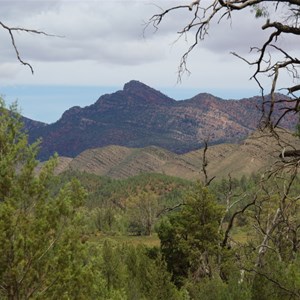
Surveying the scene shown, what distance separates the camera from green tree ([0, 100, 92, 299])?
12188mm

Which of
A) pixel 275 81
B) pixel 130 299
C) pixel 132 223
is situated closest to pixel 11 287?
pixel 275 81

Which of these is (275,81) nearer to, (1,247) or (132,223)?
(1,247)

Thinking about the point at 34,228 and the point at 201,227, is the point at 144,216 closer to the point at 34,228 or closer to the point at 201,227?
the point at 201,227

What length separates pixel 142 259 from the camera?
4238 cm

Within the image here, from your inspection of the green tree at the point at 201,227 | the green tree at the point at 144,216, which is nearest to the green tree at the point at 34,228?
the green tree at the point at 201,227

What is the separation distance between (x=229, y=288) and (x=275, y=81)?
445 inches

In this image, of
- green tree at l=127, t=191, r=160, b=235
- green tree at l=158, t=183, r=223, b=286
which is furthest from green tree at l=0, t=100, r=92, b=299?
green tree at l=127, t=191, r=160, b=235

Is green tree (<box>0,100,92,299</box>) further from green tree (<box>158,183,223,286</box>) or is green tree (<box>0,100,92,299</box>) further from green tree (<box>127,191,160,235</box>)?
green tree (<box>127,191,160,235</box>)

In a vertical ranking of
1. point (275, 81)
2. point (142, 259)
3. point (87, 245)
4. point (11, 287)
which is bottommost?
point (142, 259)

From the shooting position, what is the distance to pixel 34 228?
12.5 metres

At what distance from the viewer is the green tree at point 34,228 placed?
12188 millimetres

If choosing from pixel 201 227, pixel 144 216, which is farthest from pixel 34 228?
pixel 144 216

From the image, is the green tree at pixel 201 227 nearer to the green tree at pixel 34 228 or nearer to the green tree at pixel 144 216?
the green tree at pixel 34 228

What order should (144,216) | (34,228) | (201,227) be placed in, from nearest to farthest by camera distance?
(34,228) < (201,227) < (144,216)
